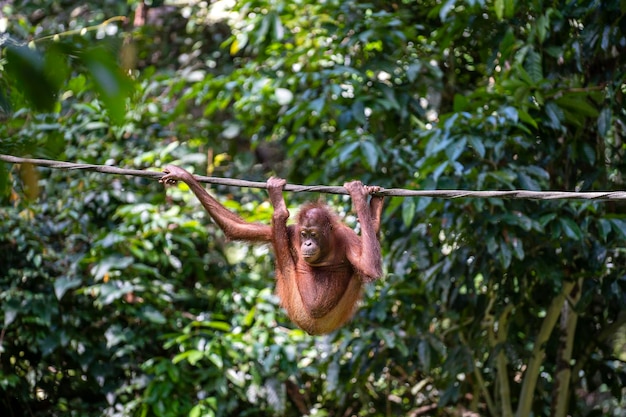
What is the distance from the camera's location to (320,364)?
20.7ft

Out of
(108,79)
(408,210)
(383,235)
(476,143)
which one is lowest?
(383,235)

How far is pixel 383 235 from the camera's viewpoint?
252 inches

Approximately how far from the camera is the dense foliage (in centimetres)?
506

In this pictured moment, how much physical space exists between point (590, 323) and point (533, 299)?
2.22 feet

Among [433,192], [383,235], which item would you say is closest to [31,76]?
[433,192]

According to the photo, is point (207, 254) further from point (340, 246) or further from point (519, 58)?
point (519, 58)

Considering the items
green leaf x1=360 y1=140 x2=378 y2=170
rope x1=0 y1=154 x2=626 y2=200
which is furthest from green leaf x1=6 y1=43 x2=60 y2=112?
green leaf x1=360 y1=140 x2=378 y2=170

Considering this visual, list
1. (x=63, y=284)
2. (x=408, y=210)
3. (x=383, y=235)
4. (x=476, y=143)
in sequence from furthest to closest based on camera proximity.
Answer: (x=383, y=235) < (x=63, y=284) < (x=408, y=210) < (x=476, y=143)

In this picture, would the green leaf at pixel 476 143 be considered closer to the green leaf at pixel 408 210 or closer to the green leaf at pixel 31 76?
the green leaf at pixel 408 210

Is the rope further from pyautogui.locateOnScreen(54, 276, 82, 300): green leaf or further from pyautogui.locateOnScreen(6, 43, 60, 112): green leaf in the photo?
pyautogui.locateOnScreen(54, 276, 82, 300): green leaf

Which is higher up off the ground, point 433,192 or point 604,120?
point 433,192

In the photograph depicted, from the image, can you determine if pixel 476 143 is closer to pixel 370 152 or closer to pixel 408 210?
pixel 408 210

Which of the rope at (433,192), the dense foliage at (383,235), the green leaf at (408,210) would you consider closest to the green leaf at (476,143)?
the dense foliage at (383,235)

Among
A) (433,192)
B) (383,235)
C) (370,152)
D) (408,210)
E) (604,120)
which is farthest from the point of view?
(383,235)
